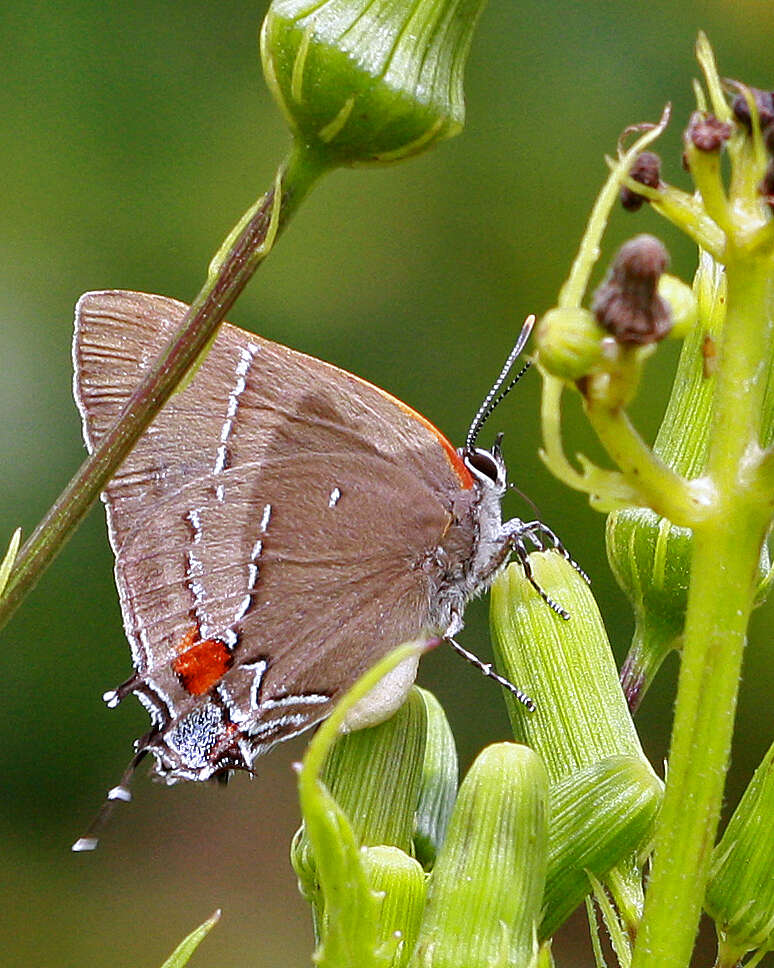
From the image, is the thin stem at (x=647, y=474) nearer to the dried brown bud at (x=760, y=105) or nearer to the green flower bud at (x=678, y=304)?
the green flower bud at (x=678, y=304)

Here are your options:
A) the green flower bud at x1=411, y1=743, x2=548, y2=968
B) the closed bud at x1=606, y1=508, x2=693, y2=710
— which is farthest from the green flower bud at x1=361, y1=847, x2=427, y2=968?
the closed bud at x1=606, y1=508, x2=693, y2=710

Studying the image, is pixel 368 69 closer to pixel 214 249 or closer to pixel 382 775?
pixel 382 775

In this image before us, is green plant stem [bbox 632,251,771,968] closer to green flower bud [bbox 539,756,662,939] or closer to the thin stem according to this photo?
the thin stem

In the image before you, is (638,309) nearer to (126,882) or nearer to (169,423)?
(169,423)

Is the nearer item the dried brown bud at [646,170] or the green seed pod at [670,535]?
the dried brown bud at [646,170]

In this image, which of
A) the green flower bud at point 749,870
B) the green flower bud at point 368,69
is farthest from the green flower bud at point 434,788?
the green flower bud at point 368,69
